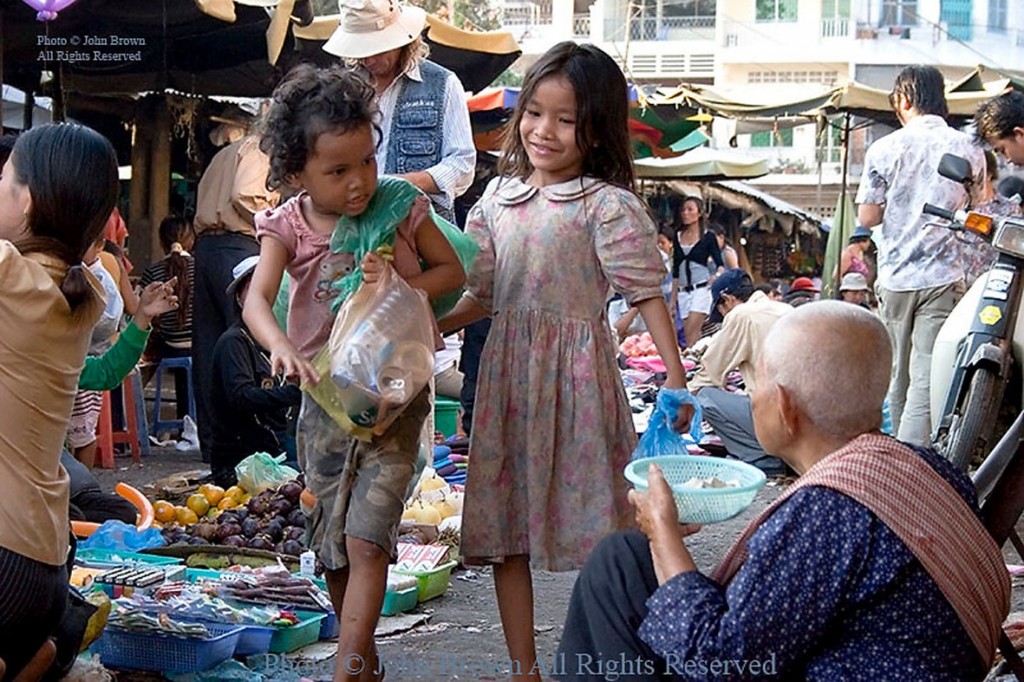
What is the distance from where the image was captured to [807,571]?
213 cm

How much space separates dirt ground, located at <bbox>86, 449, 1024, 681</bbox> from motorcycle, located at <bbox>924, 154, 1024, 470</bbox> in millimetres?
654

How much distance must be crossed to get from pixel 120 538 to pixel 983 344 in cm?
322

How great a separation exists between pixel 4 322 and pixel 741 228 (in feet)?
89.2

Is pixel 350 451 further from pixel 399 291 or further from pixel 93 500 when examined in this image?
pixel 93 500

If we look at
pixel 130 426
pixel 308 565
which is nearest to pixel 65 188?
pixel 308 565

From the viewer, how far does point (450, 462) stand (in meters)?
7.10

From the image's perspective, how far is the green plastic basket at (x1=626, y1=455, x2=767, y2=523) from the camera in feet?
8.73

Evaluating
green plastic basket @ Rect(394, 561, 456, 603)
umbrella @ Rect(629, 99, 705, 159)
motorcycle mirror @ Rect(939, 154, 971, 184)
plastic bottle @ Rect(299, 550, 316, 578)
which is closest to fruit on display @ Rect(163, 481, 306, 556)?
plastic bottle @ Rect(299, 550, 316, 578)

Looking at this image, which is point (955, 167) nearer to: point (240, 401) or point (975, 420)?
point (975, 420)

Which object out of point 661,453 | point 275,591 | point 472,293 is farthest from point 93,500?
point 661,453

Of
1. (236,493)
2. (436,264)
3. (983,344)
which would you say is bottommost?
(236,493)

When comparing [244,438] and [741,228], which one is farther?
[741,228]

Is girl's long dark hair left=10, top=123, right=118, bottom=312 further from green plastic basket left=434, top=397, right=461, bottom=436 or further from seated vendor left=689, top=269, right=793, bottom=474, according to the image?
seated vendor left=689, top=269, right=793, bottom=474

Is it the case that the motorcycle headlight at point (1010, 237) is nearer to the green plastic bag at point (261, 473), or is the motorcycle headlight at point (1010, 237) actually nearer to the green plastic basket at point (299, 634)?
the green plastic basket at point (299, 634)
